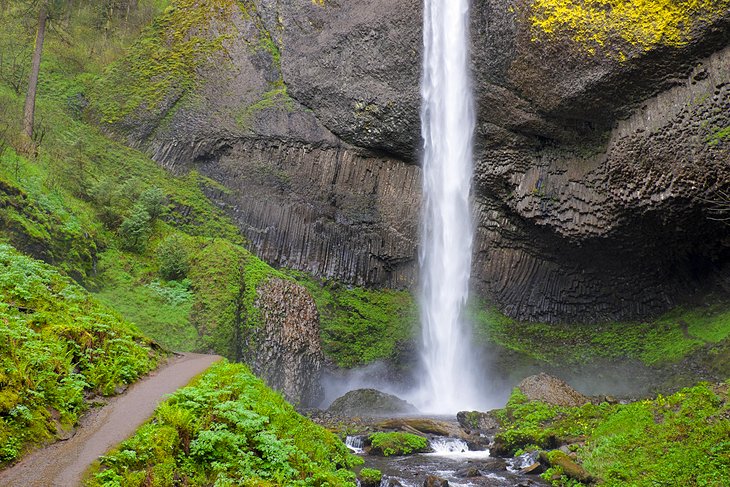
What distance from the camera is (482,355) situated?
76.7 ft

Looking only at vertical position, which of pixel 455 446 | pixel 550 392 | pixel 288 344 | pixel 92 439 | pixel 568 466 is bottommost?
pixel 92 439

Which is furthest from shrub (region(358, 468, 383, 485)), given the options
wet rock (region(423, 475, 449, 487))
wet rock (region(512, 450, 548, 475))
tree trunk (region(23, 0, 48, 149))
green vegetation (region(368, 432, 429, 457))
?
tree trunk (region(23, 0, 48, 149))

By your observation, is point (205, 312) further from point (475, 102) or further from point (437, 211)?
point (475, 102)

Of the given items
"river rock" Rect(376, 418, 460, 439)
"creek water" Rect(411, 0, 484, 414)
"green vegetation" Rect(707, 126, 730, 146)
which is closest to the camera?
"river rock" Rect(376, 418, 460, 439)

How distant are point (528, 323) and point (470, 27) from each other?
500 inches

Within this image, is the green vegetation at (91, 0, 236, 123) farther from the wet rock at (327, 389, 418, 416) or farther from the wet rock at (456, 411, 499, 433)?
the wet rock at (456, 411, 499, 433)

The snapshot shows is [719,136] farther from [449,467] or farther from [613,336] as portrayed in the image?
[449,467]

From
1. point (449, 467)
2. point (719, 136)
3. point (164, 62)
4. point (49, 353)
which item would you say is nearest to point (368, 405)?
point (449, 467)

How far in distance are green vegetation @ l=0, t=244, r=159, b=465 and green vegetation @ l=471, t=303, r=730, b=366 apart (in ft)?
56.7

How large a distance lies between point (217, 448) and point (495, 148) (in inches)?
794

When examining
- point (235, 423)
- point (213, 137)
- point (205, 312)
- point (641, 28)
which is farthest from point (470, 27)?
point (235, 423)

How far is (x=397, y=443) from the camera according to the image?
42.1 ft

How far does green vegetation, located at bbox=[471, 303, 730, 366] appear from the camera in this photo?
21938mm

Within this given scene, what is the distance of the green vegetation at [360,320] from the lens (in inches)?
899
